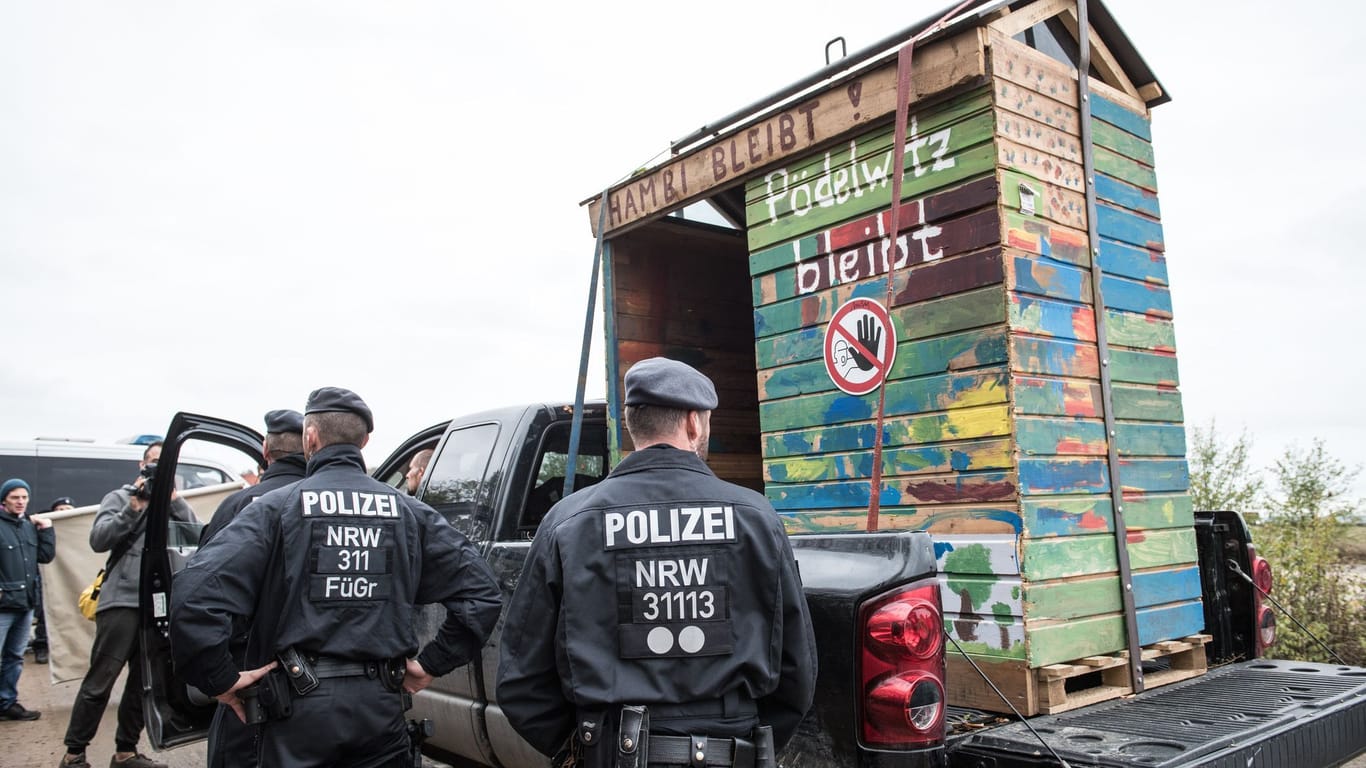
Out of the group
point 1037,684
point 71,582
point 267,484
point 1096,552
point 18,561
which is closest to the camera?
point 1037,684

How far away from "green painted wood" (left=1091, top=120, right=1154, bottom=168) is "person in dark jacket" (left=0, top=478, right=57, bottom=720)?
322 inches

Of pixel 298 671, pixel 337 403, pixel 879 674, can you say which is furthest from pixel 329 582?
pixel 879 674

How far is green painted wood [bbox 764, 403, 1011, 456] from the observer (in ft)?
9.62

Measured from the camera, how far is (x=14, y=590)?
24.0 feet

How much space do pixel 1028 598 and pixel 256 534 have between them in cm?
→ 231

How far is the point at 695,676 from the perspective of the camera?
203 centimetres

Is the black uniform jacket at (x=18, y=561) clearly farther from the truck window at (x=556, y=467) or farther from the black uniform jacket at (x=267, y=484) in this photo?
the truck window at (x=556, y=467)

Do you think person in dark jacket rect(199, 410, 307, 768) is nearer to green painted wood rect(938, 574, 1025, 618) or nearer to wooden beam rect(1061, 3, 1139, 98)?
green painted wood rect(938, 574, 1025, 618)

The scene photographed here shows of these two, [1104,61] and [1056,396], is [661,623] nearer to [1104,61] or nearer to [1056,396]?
[1056,396]

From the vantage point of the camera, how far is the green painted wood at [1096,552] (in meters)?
2.87

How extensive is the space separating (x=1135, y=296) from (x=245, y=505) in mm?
3389

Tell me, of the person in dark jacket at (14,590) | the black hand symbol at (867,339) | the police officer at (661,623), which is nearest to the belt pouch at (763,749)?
the police officer at (661,623)


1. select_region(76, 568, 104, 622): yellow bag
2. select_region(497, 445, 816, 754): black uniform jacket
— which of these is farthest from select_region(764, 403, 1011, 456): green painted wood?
select_region(76, 568, 104, 622): yellow bag

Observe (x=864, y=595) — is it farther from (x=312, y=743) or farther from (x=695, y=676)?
(x=312, y=743)
